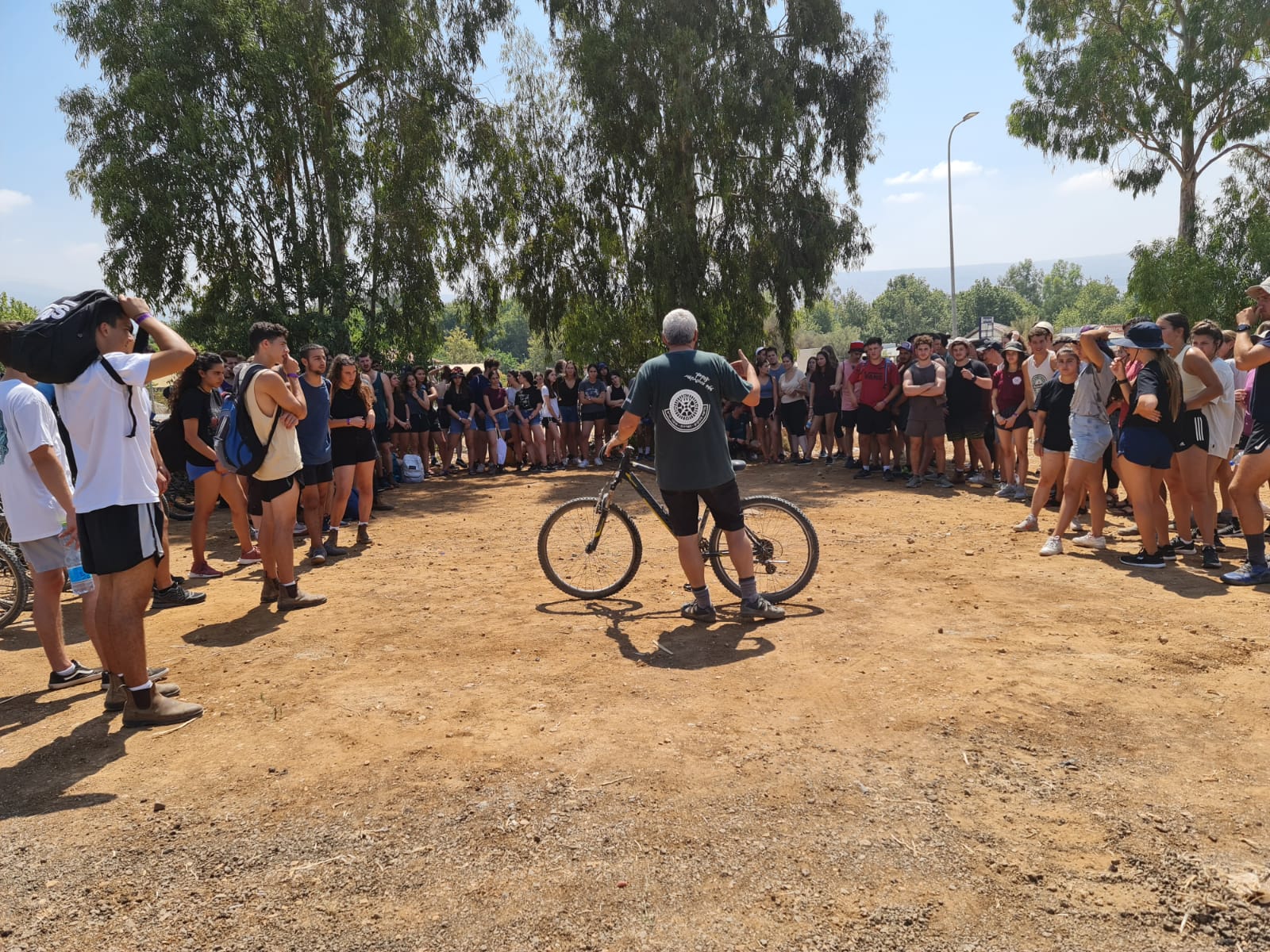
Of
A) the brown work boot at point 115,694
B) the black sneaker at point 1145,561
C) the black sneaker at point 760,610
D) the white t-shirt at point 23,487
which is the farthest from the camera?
the black sneaker at point 1145,561

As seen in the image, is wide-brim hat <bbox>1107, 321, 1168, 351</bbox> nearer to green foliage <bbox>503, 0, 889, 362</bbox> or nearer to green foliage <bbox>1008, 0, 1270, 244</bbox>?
green foliage <bbox>503, 0, 889, 362</bbox>

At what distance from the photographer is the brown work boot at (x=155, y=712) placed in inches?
190

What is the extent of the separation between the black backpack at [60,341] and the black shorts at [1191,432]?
770cm

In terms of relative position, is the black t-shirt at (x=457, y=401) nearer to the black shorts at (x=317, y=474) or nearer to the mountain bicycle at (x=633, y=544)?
the black shorts at (x=317, y=474)

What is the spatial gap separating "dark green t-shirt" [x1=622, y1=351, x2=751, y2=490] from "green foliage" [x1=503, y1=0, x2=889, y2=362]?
13.6 m

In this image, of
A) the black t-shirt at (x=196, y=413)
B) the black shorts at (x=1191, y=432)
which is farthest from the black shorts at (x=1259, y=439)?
the black t-shirt at (x=196, y=413)

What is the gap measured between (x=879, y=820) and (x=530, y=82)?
2021cm

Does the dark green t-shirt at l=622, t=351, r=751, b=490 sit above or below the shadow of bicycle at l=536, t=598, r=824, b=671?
above

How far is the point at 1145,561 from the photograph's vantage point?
7645 millimetres

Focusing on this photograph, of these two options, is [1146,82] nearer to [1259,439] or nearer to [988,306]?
[1259,439]

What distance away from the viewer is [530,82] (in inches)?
815

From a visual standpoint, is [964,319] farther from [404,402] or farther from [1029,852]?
[1029,852]

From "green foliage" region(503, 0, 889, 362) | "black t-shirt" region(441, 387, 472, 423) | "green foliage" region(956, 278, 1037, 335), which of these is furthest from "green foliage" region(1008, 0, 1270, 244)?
"green foliage" region(956, 278, 1037, 335)

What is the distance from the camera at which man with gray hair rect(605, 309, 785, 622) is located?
6039 mm
